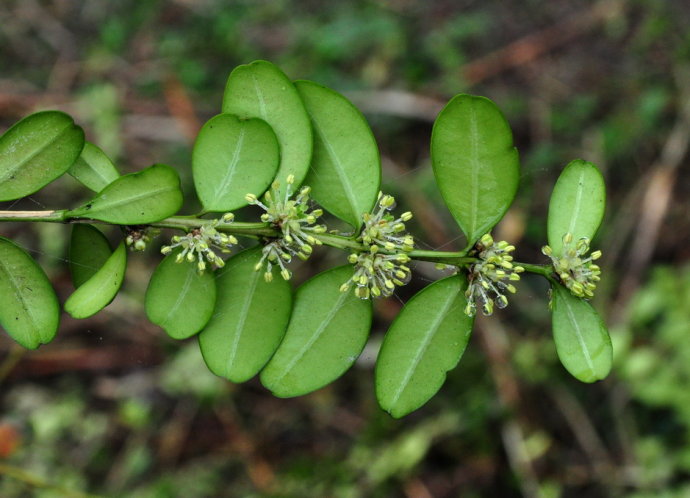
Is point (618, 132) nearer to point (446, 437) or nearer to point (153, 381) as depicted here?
point (446, 437)

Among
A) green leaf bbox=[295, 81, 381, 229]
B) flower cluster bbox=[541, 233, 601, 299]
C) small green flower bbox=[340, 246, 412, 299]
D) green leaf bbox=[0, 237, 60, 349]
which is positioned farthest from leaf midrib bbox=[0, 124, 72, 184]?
flower cluster bbox=[541, 233, 601, 299]

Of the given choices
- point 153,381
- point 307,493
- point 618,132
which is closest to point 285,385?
point 307,493

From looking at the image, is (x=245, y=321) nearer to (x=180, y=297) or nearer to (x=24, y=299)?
(x=180, y=297)

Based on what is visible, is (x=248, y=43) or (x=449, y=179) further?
(x=248, y=43)

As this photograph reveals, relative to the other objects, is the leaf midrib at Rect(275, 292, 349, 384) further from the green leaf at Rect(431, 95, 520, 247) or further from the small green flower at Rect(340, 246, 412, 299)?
the green leaf at Rect(431, 95, 520, 247)

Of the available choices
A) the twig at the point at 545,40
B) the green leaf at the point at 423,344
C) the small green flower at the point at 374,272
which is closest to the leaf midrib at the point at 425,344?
the green leaf at the point at 423,344

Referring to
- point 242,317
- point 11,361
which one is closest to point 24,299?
point 242,317
